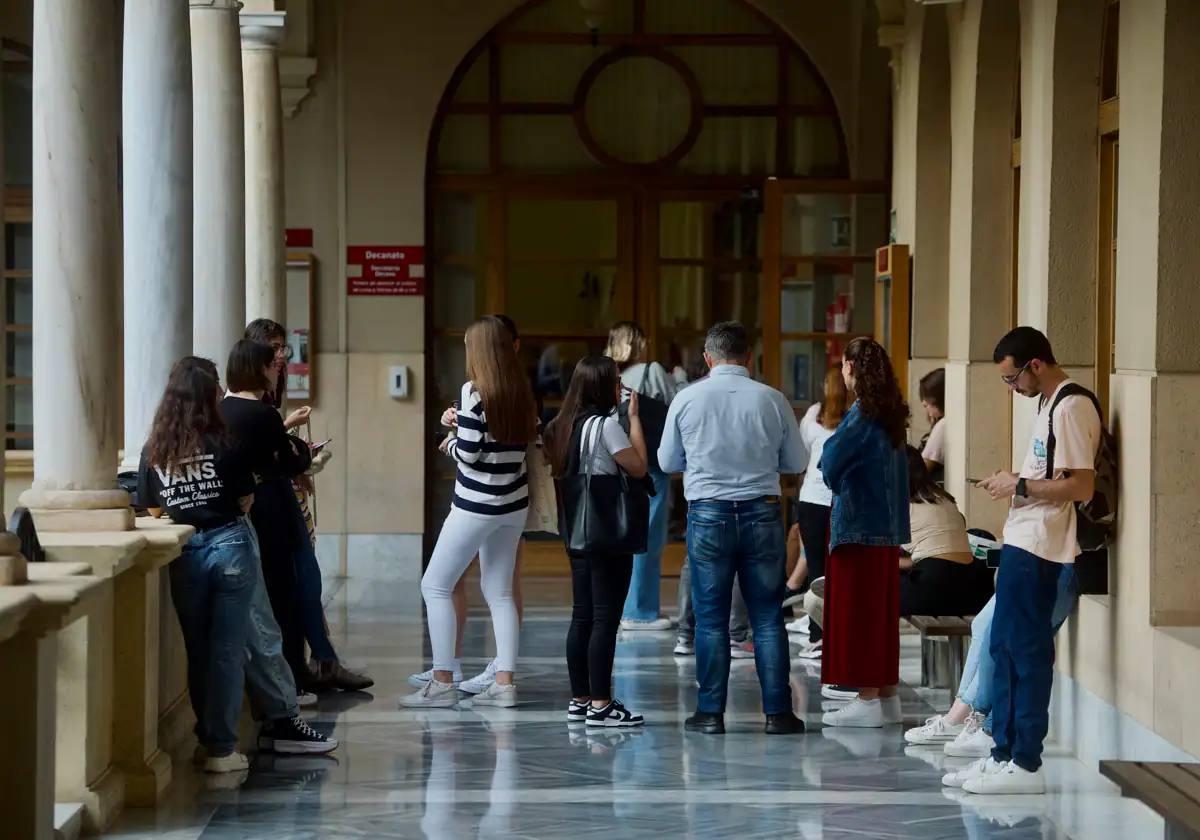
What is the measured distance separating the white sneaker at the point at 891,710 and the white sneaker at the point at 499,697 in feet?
5.31

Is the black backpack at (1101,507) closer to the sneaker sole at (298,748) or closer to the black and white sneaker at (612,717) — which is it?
the black and white sneaker at (612,717)

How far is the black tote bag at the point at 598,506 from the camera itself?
843 cm

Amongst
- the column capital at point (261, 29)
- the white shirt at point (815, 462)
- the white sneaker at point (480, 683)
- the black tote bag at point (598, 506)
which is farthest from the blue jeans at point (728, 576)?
the column capital at point (261, 29)

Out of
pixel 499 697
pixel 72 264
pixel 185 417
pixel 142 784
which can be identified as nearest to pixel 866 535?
pixel 499 697

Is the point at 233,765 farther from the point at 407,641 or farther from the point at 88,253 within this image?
the point at 407,641

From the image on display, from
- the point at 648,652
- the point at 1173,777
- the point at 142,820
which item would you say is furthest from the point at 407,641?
the point at 1173,777

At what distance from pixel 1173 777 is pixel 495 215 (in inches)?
415

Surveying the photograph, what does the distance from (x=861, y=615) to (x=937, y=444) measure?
268 cm

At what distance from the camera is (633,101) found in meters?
15.1

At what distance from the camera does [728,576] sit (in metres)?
8.38

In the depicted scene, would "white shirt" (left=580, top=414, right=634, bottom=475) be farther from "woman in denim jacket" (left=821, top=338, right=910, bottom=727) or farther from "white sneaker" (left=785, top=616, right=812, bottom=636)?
"white sneaker" (left=785, top=616, right=812, bottom=636)

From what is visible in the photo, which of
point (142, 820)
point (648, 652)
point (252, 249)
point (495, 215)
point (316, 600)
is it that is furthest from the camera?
point (495, 215)

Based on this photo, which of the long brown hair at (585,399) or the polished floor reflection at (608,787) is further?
the long brown hair at (585,399)

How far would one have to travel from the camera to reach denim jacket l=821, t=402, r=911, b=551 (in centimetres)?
837
